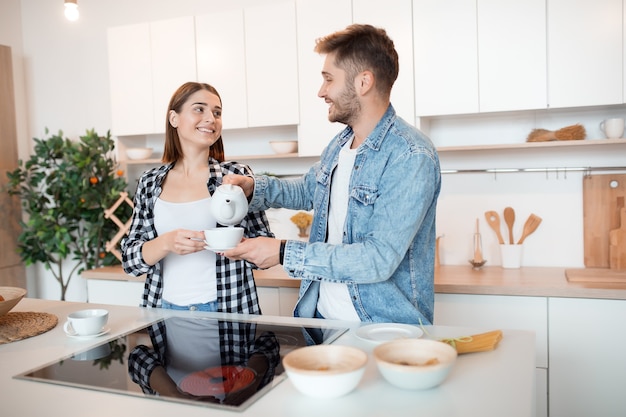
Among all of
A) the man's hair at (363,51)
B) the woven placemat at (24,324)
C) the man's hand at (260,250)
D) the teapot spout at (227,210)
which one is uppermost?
the man's hair at (363,51)

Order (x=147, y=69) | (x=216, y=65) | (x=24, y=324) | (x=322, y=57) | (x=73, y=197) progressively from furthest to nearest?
1. (x=73, y=197)
2. (x=147, y=69)
3. (x=216, y=65)
4. (x=322, y=57)
5. (x=24, y=324)

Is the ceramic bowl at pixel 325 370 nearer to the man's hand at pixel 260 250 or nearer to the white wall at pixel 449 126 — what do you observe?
the man's hand at pixel 260 250

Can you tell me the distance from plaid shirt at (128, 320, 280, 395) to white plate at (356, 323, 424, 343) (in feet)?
0.71

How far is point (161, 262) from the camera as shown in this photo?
2.01 meters

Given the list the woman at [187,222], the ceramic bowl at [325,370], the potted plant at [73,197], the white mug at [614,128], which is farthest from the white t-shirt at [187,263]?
the white mug at [614,128]

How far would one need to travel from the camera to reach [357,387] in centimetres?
112

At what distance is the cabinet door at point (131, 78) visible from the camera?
3439 mm

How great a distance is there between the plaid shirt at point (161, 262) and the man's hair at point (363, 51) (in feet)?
2.14

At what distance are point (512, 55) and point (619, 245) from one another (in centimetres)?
106

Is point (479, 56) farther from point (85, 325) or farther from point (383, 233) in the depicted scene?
point (85, 325)

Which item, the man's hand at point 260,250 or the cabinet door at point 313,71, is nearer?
the man's hand at point 260,250

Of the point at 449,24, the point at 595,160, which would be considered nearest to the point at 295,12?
the point at 449,24

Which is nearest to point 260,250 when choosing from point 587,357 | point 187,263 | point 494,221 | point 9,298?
point 187,263

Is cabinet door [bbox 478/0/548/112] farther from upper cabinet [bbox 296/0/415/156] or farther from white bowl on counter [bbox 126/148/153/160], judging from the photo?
white bowl on counter [bbox 126/148/153/160]
